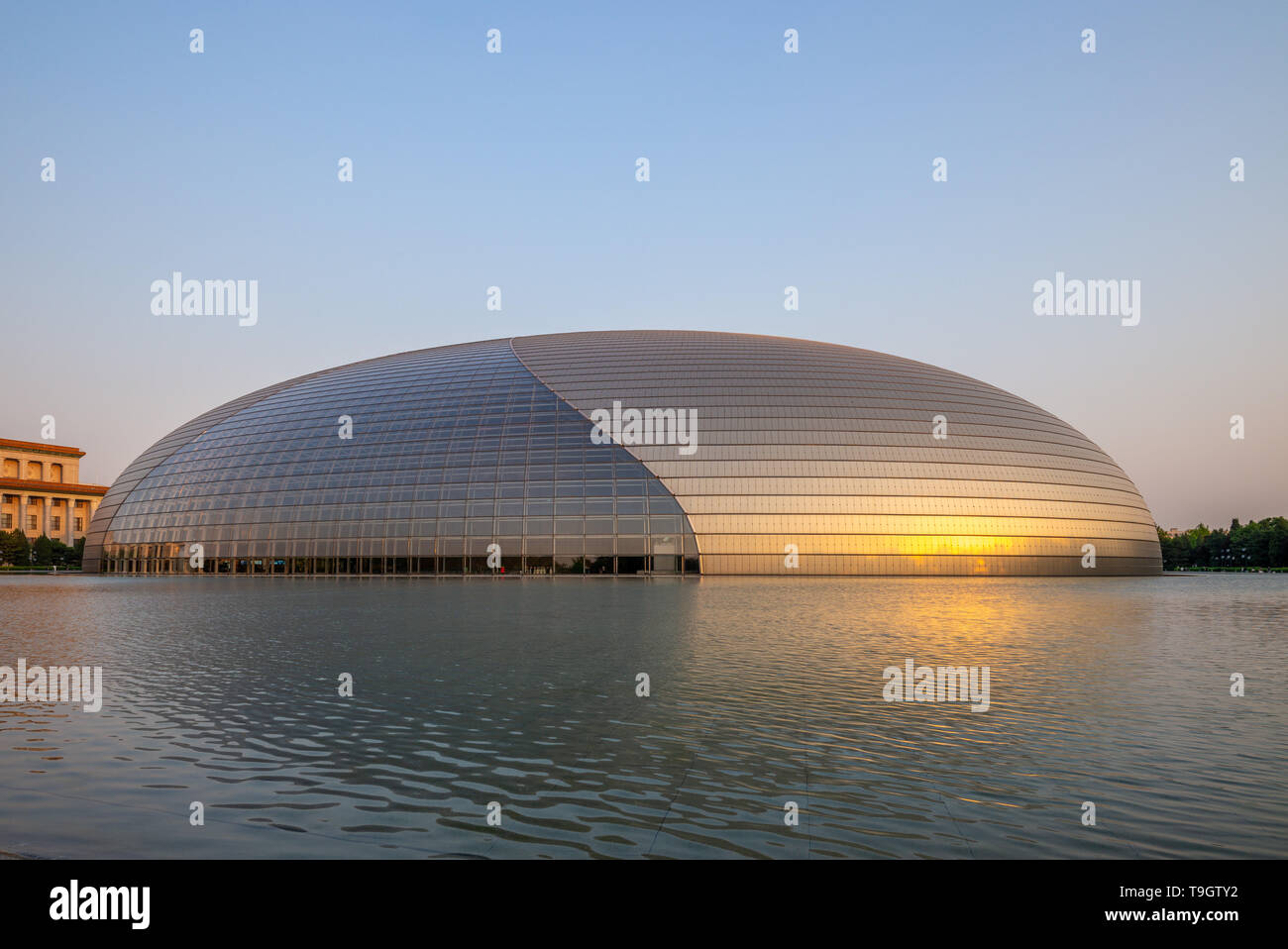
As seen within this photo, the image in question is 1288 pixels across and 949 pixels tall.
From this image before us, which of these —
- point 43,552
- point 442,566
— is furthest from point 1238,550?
point 43,552

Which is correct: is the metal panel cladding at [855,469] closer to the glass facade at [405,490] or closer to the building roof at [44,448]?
the glass facade at [405,490]

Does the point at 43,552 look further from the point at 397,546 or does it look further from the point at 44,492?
the point at 397,546

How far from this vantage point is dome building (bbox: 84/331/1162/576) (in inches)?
2084

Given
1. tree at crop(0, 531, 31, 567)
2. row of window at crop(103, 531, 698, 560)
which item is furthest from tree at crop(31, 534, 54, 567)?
row of window at crop(103, 531, 698, 560)

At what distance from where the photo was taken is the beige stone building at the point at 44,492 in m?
122

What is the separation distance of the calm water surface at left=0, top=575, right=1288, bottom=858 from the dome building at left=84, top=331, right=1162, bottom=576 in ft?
110

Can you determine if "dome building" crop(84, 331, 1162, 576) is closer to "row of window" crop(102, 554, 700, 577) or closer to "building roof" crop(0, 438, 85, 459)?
"row of window" crop(102, 554, 700, 577)

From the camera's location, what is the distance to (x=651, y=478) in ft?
175

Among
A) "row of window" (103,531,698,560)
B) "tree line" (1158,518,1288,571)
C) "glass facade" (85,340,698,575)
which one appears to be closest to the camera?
"row of window" (103,531,698,560)

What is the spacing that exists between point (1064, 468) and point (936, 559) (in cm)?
1368

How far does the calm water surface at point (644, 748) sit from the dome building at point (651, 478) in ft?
110
